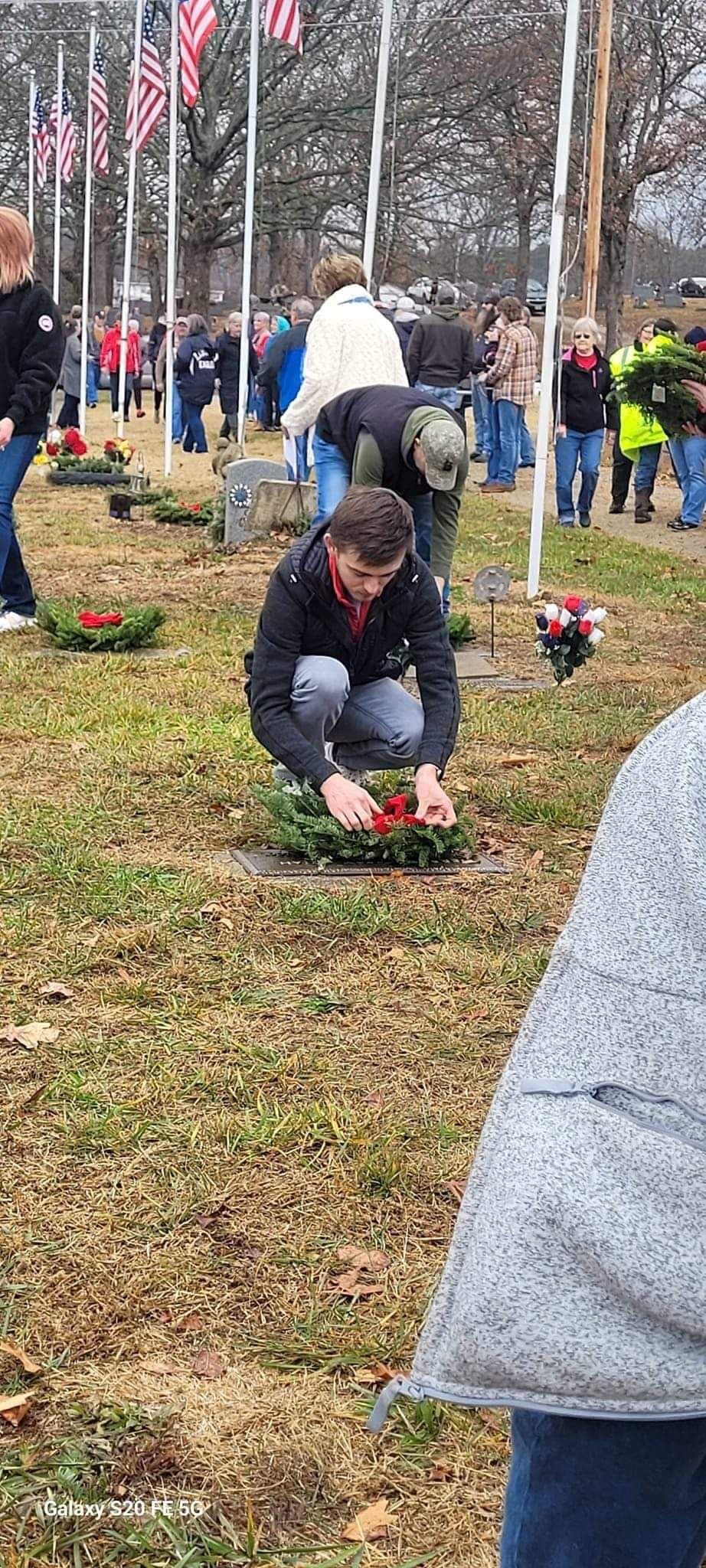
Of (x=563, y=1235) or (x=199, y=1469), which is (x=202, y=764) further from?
(x=563, y=1235)

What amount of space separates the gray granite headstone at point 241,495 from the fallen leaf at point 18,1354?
10.7 m

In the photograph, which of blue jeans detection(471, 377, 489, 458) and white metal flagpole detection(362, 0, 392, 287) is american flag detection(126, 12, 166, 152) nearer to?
blue jeans detection(471, 377, 489, 458)

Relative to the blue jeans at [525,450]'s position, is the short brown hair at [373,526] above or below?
above

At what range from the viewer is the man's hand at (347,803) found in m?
4.64

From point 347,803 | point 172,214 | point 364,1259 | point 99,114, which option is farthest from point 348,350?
point 99,114

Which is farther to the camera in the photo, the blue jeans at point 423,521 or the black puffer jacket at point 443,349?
the black puffer jacket at point 443,349

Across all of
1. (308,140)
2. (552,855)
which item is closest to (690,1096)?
(552,855)

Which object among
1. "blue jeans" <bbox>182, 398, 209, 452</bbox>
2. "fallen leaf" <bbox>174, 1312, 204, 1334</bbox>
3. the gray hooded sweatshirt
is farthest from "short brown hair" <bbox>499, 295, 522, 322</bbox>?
the gray hooded sweatshirt

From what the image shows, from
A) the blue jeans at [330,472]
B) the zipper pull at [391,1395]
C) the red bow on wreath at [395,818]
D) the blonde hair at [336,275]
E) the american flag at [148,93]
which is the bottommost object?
the red bow on wreath at [395,818]

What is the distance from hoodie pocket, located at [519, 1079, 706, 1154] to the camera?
1426 millimetres

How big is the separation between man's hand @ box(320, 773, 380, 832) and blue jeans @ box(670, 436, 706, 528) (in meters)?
9.87

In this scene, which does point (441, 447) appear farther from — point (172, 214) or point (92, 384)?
point (92, 384)

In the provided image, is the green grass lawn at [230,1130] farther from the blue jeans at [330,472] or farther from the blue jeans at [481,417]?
the blue jeans at [481,417]

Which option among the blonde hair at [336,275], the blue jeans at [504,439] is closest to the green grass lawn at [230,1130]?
the blonde hair at [336,275]
